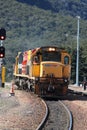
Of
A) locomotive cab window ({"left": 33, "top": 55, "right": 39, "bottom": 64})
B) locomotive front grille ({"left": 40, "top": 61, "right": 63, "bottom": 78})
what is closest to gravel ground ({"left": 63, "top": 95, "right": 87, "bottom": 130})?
locomotive front grille ({"left": 40, "top": 61, "right": 63, "bottom": 78})

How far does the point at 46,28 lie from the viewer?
183 meters

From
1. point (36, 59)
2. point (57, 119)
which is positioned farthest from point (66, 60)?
point (57, 119)

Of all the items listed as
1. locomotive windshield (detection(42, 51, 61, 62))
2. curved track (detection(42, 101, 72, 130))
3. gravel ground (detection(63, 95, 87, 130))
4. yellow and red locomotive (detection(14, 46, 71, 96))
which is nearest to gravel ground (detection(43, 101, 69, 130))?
curved track (detection(42, 101, 72, 130))

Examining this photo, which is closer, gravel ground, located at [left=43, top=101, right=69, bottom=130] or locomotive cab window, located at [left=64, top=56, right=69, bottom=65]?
gravel ground, located at [left=43, top=101, right=69, bottom=130]

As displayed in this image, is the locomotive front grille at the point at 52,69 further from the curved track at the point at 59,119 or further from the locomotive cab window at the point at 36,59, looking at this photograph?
the curved track at the point at 59,119

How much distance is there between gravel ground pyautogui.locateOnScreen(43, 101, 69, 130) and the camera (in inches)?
686

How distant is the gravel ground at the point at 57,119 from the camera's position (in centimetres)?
1742

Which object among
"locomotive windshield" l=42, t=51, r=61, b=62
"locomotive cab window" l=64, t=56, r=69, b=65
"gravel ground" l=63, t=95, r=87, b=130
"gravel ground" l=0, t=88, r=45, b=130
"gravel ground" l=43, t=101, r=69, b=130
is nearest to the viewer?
"gravel ground" l=43, t=101, r=69, b=130

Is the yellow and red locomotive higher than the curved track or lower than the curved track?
higher

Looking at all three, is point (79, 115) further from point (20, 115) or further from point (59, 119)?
point (20, 115)

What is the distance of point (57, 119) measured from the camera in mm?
19781

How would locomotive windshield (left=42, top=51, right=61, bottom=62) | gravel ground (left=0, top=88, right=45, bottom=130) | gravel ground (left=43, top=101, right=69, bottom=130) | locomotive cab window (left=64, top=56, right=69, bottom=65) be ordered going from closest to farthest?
gravel ground (left=43, top=101, right=69, bottom=130) < gravel ground (left=0, top=88, right=45, bottom=130) < locomotive windshield (left=42, top=51, right=61, bottom=62) < locomotive cab window (left=64, top=56, right=69, bottom=65)

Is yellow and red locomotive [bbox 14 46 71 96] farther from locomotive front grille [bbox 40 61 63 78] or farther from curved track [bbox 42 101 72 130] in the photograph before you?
curved track [bbox 42 101 72 130]

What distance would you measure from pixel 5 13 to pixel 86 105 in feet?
538
